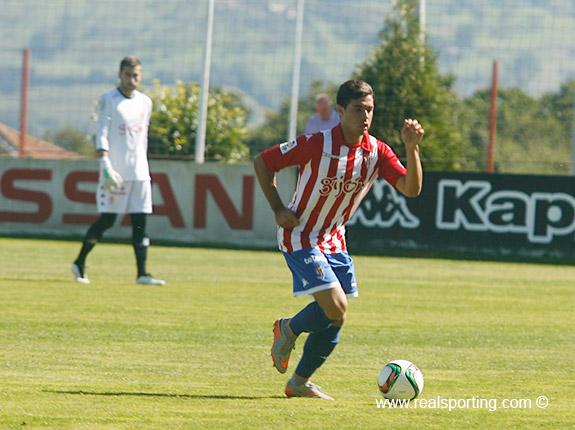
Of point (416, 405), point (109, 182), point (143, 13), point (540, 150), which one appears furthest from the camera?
point (540, 150)

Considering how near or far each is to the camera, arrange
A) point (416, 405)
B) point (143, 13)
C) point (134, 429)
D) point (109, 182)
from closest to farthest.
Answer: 1. point (134, 429)
2. point (416, 405)
3. point (109, 182)
4. point (143, 13)

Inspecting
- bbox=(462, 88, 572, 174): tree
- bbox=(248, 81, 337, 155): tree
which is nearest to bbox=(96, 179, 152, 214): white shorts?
bbox=(462, 88, 572, 174): tree

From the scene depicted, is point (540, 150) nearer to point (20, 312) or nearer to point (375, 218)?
point (375, 218)

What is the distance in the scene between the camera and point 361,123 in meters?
8.03

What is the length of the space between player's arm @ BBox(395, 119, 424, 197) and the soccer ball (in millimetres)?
1024

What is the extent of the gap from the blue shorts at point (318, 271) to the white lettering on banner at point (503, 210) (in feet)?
43.2

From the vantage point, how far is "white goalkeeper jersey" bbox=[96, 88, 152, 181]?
47.9 ft

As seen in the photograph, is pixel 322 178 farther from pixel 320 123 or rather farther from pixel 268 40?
pixel 268 40

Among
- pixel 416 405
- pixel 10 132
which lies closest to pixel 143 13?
pixel 10 132

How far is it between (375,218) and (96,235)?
7.74 meters

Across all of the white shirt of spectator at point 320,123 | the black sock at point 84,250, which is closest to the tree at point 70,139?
the white shirt of spectator at point 320,123

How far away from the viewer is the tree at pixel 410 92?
2473 centimetres

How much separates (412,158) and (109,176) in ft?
22.7

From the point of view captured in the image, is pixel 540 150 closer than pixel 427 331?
No
